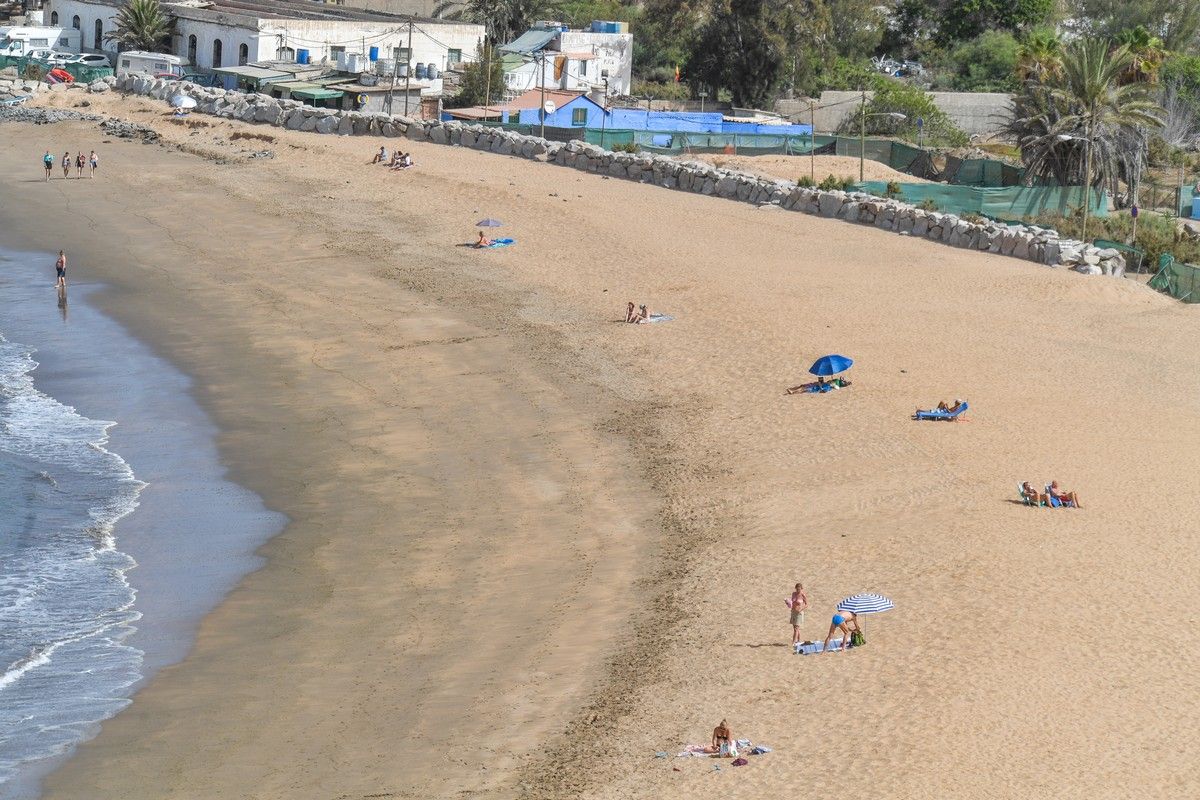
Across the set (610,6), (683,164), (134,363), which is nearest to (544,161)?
(683,164)

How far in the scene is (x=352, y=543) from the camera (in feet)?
66.9

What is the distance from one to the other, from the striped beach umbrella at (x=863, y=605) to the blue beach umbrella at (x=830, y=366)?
9332 millimetres

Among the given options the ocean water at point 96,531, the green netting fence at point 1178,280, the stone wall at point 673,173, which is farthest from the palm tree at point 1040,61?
the ocean water at point 96,531

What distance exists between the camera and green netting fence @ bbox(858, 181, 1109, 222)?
42406mm

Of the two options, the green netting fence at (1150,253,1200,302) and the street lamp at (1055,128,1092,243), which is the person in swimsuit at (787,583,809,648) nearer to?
the green netting fence at (1150,253,1200,302)

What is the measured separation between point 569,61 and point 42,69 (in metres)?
21.9

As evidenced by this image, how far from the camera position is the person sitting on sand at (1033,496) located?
65.6 ft

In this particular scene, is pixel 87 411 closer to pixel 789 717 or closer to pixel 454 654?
pixel 454 654

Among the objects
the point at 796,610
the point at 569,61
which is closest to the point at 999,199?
the point at 796,610

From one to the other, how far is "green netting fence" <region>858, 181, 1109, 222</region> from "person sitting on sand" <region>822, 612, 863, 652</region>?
27.6m

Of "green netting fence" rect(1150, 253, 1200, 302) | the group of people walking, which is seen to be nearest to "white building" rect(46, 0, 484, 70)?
the group of people walking

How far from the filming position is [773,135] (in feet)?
181

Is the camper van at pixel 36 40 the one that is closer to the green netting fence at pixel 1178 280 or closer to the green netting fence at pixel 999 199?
the green netting fence at pixel 999 199

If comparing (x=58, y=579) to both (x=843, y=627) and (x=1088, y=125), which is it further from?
(x=1088, y=125)
